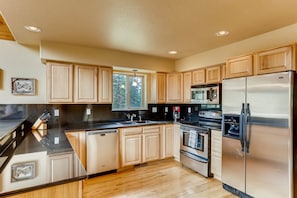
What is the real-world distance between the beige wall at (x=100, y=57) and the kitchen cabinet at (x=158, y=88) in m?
0.19

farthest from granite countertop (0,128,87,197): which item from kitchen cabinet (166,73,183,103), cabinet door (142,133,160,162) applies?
kitchen cabinet (166,73,183,103)

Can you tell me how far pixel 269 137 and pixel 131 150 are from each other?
93.3 inches

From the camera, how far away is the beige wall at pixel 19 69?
3072 millimetres

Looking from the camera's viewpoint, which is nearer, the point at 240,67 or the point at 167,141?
the point at 240,67

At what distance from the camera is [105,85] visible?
3625 mm

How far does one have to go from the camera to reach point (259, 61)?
252 centimetres

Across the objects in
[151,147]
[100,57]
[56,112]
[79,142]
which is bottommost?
[151,147]

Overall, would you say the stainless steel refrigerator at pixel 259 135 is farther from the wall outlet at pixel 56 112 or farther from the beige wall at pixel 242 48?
the wall outlet at pixel 56 112

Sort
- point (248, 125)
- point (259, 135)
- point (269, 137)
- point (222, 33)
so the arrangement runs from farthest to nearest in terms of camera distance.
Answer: point (222, 33) → point (248, 125) → point (259, 135) → point (269, 137)

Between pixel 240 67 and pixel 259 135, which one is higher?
pixel 240 67

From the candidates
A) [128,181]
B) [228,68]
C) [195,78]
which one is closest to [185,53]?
[195,78]

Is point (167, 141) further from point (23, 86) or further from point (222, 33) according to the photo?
point (23, 86)

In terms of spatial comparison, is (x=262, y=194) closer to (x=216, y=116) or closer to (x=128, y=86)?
(x=216, y=116)

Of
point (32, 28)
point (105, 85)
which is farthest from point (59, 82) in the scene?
point (32, 28)
